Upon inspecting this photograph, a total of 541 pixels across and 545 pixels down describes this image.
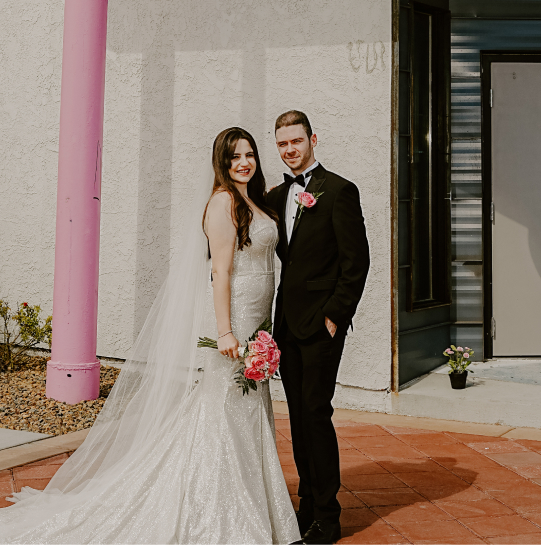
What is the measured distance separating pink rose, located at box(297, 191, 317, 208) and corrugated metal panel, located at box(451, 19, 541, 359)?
12.4ft

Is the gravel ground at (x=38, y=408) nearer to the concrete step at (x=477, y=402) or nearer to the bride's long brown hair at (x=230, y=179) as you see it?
the concrete step at (x=477, y=402)

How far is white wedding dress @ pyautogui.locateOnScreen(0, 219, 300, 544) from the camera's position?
328cm

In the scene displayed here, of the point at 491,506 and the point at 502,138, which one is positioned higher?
the point at 502,138

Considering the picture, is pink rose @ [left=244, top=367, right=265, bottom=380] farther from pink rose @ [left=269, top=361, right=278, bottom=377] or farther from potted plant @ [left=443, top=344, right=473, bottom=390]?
potted plant @ [left=443, top=344, right=473, bottom=390]

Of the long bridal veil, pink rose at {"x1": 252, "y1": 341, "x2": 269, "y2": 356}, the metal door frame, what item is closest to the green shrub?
the long bridal veil

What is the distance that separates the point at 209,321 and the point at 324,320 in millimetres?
575

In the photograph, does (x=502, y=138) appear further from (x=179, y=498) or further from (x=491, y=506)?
(x=179, y=498)

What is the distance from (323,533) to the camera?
3465mm

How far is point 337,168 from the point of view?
5.94 m

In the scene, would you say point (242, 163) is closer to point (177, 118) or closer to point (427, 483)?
point (427, 483)

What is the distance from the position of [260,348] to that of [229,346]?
0.52 feet

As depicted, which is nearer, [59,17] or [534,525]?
[534,525]

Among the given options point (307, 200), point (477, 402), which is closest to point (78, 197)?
point (307, 200)

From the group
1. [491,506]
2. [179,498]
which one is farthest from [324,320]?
[491,506]
